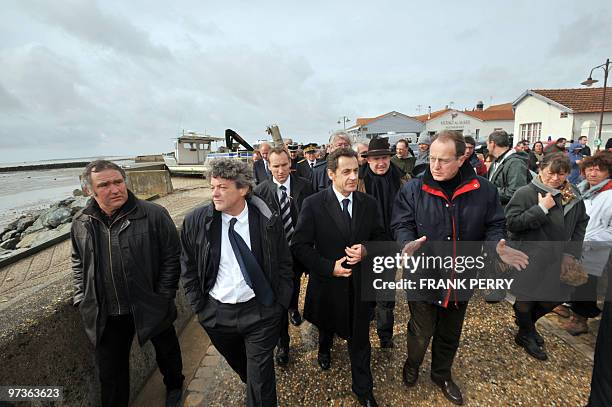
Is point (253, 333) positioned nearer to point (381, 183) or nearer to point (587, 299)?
point (381, 183)

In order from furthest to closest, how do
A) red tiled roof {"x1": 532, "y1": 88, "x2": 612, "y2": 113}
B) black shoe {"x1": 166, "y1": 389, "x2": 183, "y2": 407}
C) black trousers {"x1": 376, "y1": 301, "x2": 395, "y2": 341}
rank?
red tiled roof {"x1": 532, "y1": 88, "x2": 612, "y2": 113} → black trousers {"x1": 376, "y1": 301, "x2": 395, "y2": 341} → black shoe {"x1": 166, "y1": 389, "x2": 183, "y2": 407}

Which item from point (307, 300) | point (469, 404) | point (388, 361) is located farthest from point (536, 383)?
point (307, 300)

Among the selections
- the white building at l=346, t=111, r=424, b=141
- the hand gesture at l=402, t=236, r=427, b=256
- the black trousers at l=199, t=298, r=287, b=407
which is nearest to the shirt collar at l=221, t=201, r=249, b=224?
the black trousers at l=199, t=298, r=287, b=407

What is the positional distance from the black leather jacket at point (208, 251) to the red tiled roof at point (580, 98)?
90.1 feet

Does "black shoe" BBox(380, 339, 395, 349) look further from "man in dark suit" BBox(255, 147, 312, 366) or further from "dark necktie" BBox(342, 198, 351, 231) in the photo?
"dark necktie" BBox(342, 198, 351, 231)

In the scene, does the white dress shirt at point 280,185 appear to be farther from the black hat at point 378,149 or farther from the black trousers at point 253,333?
the black trousers at point 253,333

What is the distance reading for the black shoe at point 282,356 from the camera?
2.84 m

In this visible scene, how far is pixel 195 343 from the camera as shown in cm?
319

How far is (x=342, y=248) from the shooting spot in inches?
91.3

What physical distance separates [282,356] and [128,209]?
6.45 feet

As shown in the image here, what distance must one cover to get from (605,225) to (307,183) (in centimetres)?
307

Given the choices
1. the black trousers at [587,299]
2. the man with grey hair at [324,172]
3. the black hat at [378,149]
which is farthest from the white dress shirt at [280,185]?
the black trousers at [587,299]

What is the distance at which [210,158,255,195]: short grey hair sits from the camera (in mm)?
2020

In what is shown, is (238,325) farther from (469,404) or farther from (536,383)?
(536,383)
